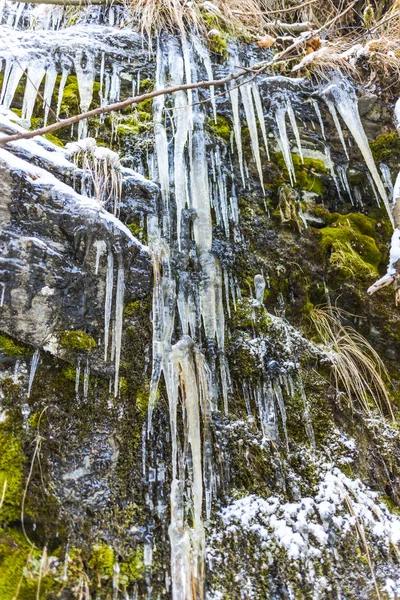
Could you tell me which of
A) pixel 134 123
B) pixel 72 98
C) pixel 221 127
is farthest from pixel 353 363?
pixel 72 98

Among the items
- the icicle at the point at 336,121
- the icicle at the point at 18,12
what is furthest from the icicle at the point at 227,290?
the icicle at the point at 18,12

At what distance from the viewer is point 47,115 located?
11.4 ft

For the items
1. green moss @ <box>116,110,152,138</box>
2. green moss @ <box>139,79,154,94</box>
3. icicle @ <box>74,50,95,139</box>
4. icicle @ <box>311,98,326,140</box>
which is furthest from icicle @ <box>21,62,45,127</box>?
icicle @ <box>311,98,326,140</box>

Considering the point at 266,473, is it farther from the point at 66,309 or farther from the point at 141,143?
the point at 141,143

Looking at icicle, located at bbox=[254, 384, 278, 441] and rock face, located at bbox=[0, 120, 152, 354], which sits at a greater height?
rock face, located at bbox=[0, 120, 152, 354]

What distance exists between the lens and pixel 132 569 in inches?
90.7

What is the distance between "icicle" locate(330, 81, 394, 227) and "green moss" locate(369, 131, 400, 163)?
261mm

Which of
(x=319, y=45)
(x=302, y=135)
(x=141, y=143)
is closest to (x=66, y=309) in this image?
(x=141, y=143)

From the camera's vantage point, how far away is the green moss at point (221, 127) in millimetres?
3816

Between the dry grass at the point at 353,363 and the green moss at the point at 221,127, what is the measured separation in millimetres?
1729

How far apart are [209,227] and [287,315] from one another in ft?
3.06

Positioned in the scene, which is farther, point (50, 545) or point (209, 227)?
point (209, 227)

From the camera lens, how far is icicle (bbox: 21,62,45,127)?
3.40m

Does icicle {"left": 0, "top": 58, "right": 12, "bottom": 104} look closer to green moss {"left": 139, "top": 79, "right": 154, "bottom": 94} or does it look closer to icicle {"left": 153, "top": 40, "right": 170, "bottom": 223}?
green moss {"left": 139, "top": 79, "right": 154, "bottom": 94}
